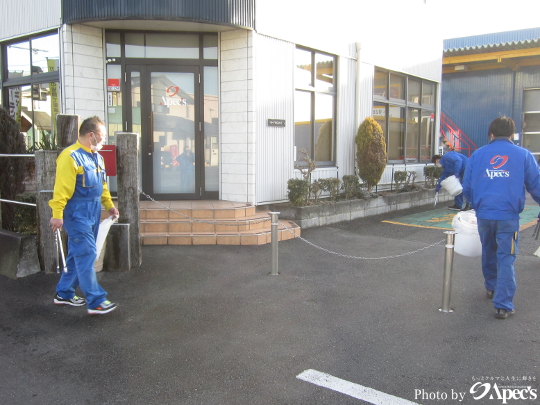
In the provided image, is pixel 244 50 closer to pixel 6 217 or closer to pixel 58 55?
pixel 58 55

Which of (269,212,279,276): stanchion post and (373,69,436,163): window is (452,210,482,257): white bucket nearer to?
(269,212,279,276): stanchion post

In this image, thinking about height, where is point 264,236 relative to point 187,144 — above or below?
below

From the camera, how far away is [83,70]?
8992 millimetres

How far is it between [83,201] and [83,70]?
16.6 ft

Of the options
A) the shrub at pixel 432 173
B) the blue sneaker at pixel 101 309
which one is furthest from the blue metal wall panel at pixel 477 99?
the blue sneaker at pixel 101 309

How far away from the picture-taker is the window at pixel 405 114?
13.5 metres

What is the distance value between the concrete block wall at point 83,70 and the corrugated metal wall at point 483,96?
1696 centimetres

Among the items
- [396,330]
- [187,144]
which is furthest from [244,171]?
[396,330]

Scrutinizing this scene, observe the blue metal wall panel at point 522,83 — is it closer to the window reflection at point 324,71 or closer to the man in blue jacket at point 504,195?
the window reflection at point 324,71

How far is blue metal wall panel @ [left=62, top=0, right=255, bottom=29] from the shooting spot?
826cm

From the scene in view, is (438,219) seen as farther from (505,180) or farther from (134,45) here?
→ (134,45)

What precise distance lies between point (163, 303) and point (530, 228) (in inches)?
313

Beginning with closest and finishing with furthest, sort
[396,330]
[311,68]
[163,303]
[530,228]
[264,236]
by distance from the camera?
1. [396,330]
2. [163,303]
3. [264,236]
4. [530,228]
5. [311,68]

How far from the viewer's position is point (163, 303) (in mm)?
5383
